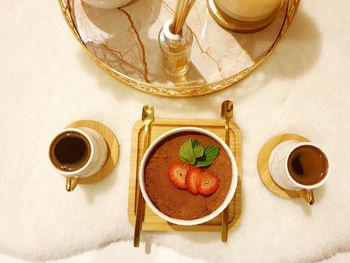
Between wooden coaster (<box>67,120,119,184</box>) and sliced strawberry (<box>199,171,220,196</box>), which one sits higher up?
wooden coaster (<box>67,120,119,184</box>)

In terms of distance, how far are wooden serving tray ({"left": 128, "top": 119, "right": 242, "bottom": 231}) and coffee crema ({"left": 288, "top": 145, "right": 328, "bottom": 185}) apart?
0.10 metres

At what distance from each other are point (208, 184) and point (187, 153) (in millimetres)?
64

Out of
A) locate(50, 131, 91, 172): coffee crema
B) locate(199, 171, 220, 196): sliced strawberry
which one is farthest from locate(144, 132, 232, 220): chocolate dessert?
locate(50, 131, 91, 172): coffee crema

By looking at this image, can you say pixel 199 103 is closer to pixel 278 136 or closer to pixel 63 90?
pixel 278 136

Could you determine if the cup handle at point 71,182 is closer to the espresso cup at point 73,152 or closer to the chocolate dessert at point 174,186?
the espresso cup at point 73,152

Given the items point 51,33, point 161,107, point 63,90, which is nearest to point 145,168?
point 161,107

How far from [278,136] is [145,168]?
0.88 feet

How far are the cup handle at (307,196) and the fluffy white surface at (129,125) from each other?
0.03 metres

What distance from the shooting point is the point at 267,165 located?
0.63 m

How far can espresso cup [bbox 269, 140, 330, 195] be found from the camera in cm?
56

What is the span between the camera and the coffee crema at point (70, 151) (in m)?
0.57

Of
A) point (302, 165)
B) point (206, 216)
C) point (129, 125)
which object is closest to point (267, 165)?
point (302, 165)

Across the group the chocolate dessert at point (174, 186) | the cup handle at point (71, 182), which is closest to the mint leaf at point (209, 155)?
the chocolate dessert at point (174, 186)

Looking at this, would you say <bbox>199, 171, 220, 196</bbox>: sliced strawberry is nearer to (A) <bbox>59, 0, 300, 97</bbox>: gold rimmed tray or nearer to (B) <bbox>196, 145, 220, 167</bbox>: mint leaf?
(B) <bbox>196, 145, 220, 167</bbox>: mint leaf
